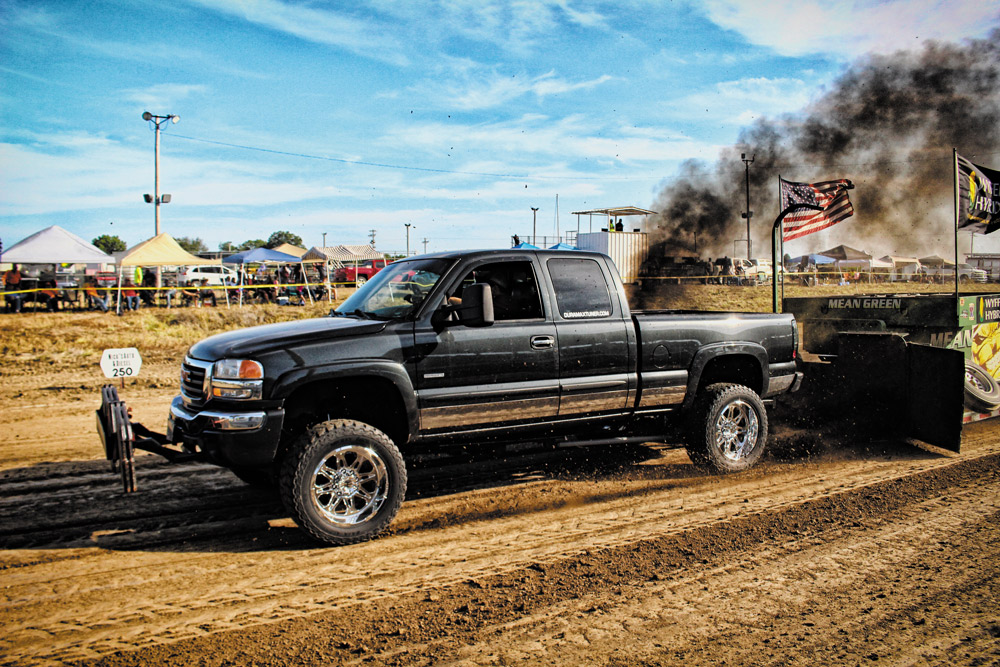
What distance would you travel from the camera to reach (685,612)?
3.44m

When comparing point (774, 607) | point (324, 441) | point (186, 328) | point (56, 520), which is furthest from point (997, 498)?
point (186, 328)

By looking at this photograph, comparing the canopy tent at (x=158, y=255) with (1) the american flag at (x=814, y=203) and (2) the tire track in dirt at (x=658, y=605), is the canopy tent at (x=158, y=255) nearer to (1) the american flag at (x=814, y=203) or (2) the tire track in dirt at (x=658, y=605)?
(1) the american flag at (x=814, y=203)

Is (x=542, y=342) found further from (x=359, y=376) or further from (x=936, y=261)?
(x=936, y=261)

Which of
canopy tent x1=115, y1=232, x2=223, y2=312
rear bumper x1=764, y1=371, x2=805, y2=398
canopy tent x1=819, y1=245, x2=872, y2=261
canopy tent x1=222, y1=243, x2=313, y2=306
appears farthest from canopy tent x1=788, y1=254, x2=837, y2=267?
rear bumper x1=764, y1=371, x2=805, y2=398

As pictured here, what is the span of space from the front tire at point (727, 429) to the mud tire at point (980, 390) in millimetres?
2812

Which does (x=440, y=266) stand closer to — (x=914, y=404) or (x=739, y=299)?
(x=914, y=404)

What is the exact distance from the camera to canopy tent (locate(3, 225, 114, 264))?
74.7 ft

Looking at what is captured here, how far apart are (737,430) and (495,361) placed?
273 cm

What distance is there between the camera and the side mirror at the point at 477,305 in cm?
472

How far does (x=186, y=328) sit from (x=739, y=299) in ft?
75.7

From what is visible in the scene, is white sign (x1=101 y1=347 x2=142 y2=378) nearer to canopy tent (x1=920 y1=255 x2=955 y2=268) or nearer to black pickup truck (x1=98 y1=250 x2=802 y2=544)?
black pickup truck (x1=98 y1=250 x2=802 y2=544)

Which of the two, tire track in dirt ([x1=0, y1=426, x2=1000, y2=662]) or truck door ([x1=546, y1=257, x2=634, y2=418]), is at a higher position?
truck door ([x1=546, y1=257, x2=634, y2=418])

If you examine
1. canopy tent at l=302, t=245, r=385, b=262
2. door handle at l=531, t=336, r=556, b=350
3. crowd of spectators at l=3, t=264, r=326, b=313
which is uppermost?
canopy tent at l=302, t=245, r=385, b=262

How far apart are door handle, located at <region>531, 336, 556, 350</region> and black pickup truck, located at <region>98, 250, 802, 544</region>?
1 centimetres
